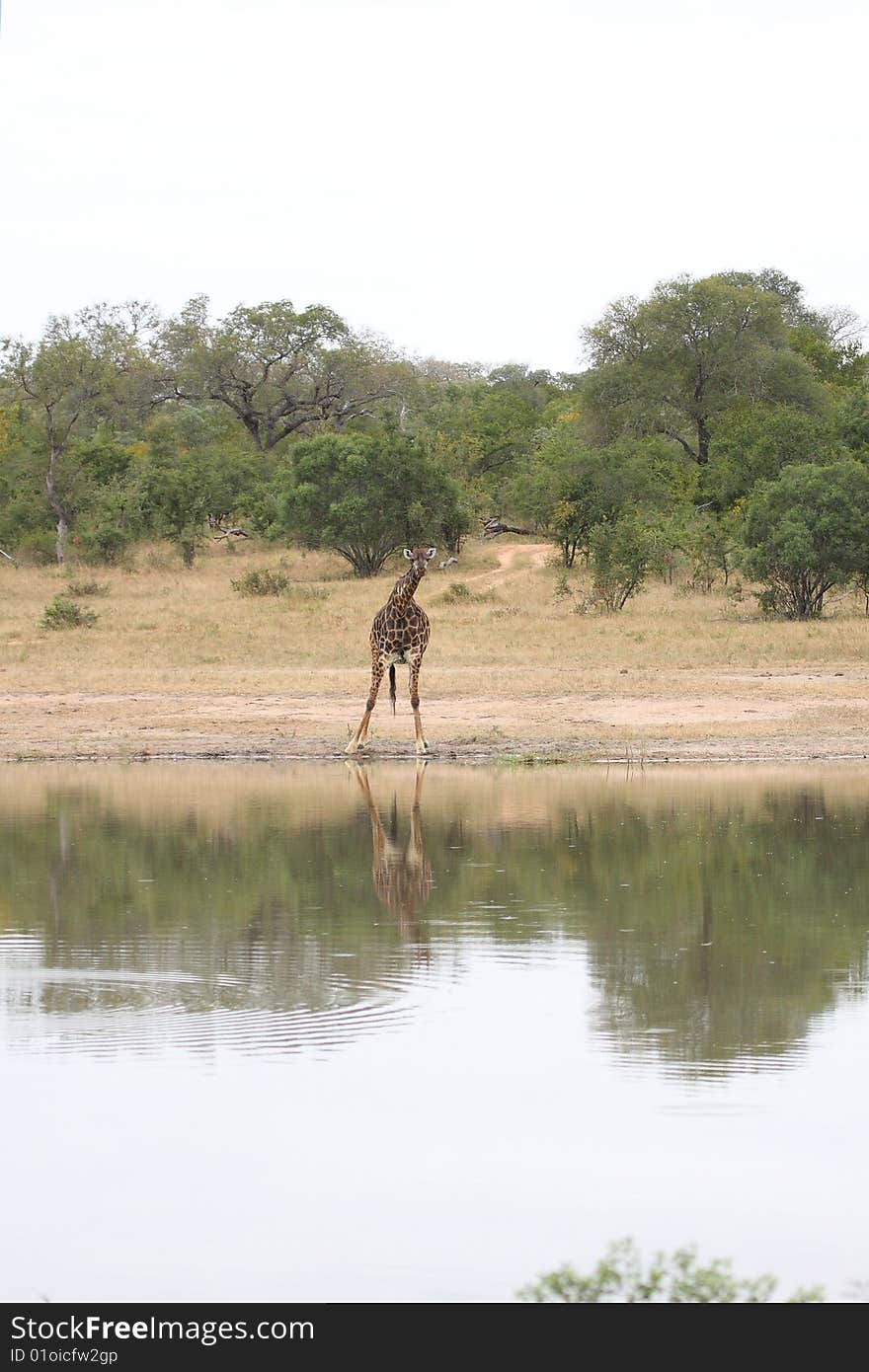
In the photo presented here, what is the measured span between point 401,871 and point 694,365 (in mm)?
37475

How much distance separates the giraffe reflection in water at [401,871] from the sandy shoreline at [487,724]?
370 centimetres

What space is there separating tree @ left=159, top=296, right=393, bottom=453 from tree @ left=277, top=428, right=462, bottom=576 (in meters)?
20.0

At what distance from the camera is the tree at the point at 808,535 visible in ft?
85.5

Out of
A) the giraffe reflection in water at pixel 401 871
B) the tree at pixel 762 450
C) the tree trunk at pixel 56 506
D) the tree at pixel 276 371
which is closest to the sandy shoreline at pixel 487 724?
the giraffe reflection in water at pixel 401 871

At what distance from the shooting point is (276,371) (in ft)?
195

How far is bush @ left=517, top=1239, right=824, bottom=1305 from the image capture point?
14.4 feet

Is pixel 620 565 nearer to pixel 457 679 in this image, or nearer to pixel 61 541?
pixel 457 679

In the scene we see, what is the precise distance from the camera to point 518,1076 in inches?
255

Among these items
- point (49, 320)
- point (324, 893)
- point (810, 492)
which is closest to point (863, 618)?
point (810, 492)

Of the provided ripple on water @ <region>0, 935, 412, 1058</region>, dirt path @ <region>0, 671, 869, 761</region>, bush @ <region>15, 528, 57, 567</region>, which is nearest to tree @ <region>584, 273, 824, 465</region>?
bush @ <region>15, 528, 57, 567</region>

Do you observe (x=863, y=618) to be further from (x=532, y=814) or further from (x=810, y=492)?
(x=532, y=814)

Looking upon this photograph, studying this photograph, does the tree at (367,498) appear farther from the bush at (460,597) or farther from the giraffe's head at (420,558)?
the giraffe's head at (420,558)

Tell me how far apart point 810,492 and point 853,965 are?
1943cm

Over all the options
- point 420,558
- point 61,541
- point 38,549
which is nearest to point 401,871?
point 420,558
